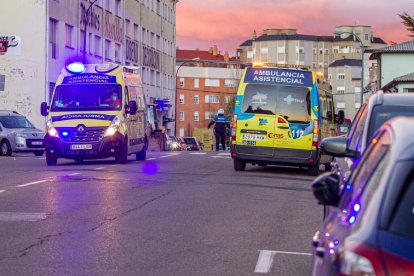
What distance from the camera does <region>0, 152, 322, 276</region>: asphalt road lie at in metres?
8.55

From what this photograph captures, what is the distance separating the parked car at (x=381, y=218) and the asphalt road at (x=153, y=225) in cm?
402

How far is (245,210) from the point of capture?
1362cm

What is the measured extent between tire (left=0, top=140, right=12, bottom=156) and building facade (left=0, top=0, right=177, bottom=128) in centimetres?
897

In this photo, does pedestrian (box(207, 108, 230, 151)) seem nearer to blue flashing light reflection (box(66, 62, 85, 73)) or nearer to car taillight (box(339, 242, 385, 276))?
blue flashing light reflection (box(66, 62, 85, 73))

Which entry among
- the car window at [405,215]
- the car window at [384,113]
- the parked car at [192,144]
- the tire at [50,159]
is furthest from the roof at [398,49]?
the car window at [405,215]

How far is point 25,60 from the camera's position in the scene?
2096 inches

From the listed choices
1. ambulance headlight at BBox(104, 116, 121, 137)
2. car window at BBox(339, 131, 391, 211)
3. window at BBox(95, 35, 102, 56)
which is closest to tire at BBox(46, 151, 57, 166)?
ambulance headlight at BBox(104, 116, 121, 137)

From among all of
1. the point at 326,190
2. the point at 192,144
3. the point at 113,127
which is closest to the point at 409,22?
the point at 326,190

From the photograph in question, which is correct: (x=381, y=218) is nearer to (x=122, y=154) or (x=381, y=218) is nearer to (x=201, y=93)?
(x=122, y=154)

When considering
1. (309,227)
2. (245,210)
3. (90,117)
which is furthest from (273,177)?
(309,227)

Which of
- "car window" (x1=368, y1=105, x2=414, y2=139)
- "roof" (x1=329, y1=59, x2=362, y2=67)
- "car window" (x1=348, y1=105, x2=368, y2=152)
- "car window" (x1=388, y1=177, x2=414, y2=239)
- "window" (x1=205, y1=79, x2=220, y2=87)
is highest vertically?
"roof" (x1=329, y1=59, x2=362, y2=67)

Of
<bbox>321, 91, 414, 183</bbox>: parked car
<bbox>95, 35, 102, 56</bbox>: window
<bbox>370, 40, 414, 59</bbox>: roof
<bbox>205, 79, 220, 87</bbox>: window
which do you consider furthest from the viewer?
<bbox>205, 79, 220, 87</bbox>: window

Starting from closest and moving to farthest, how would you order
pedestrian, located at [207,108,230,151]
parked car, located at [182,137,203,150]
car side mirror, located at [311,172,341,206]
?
car side mirror, located at [311,172,341,206]
pedestrian, located at [207,108,230,151]
parked car, located at [182,137,203,150]

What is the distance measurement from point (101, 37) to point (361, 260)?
64214mm
